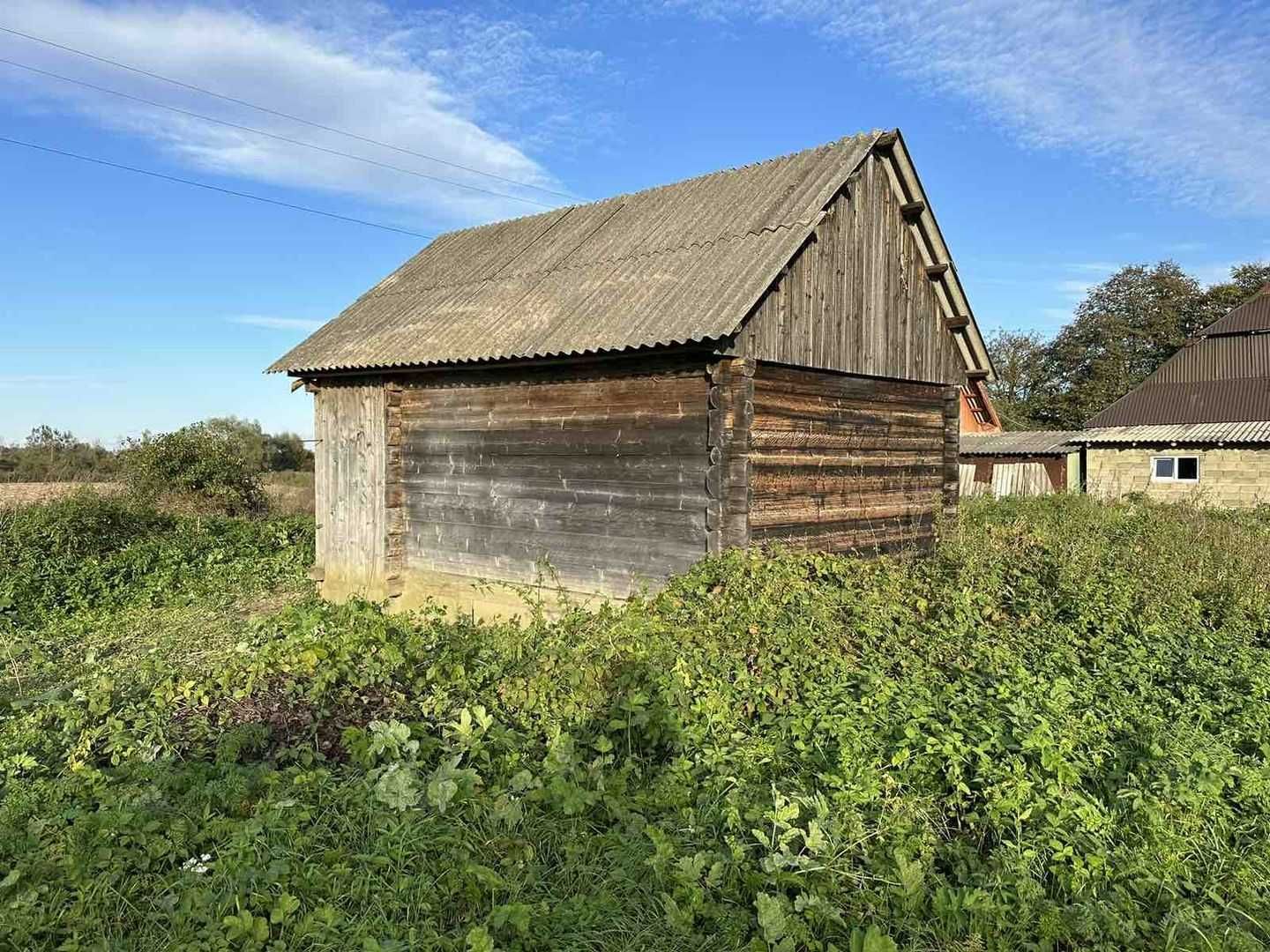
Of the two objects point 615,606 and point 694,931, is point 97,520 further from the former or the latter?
point 694,931

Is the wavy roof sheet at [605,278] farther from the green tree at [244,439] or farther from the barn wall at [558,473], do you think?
the green tree at [244,439]

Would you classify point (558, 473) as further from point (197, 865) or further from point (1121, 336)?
point (1121, 336)

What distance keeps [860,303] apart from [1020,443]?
25.0 metres

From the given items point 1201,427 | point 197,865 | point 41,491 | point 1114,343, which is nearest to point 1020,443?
point 1201,427

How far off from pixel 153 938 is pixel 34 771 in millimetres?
2382

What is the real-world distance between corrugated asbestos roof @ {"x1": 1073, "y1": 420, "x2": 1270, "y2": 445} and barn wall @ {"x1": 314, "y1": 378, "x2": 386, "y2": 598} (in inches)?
850

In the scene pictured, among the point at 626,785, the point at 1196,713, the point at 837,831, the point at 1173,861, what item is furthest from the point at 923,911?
the point at 1196,713

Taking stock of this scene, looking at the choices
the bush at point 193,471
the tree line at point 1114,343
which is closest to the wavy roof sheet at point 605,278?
the bush at point 193,471

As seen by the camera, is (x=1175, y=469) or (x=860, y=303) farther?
(x=1175, y=469)

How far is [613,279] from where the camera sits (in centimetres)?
984

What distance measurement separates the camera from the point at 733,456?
8297 mm

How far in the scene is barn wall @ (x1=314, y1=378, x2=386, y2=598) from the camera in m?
11.4

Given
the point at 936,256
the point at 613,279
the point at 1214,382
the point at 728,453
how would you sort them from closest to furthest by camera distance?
1. the point at 728,453
2. the point at 613,279
3. the point at 936,256
4. the point at 1214,382

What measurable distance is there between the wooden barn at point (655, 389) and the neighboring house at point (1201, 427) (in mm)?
13334
